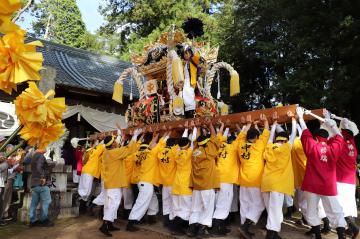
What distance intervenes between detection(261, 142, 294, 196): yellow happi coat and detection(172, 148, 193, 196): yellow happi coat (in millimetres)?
1412

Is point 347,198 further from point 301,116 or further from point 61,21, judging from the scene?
point 61,21

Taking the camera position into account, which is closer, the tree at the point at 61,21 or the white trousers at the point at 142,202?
the white trousers at the point at 142,202

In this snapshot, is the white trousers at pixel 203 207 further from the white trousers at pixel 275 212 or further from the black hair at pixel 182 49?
the black hair at pixel 182 49

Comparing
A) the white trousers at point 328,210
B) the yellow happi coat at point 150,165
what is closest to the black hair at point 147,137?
the yellow happi coat at point 150,165

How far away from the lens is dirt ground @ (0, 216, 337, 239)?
247 inches

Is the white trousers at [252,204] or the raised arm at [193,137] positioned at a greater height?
the raised arm at [193,137]

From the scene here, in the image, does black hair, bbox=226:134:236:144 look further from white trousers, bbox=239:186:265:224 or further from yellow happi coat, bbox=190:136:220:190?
white trousers, bbox=239:186:265:224

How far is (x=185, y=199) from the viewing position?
20.7ft

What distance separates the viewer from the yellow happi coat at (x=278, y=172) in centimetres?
539

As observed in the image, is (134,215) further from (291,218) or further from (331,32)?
(331,32)

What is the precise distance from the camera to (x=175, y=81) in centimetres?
764

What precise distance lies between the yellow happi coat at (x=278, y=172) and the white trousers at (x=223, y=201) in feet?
2.80

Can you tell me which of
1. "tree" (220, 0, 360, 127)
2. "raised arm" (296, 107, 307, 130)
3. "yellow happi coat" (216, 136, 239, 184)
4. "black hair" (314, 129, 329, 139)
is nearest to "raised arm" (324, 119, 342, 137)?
"black hair" (314, 129, 329, 139)

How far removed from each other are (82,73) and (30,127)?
1235 centimetres
